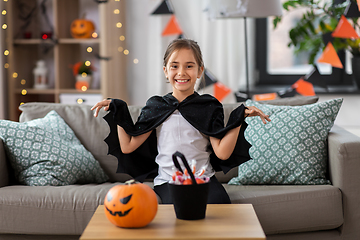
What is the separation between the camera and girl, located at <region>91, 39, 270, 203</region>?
1612 millimetres

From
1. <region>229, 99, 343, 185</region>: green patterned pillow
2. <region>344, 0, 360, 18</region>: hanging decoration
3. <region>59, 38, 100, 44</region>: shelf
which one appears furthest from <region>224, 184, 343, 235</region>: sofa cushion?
<region>59, 38, 100, 44</region>: shelf

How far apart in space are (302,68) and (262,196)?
2024mm

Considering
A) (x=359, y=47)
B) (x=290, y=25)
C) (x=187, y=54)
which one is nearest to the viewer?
(x=187, y=54)

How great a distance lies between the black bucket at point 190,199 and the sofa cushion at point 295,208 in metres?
0.56

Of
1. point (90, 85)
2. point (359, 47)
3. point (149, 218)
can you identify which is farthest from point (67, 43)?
point (149, 218)

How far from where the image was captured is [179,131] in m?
1.67

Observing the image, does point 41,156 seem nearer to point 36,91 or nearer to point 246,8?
point 246,8

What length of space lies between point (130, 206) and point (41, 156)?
897 mm

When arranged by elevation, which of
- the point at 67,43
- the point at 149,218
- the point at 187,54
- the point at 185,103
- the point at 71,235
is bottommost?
the point at 71,235

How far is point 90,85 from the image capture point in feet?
11.3

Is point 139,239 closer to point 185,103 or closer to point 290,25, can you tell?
point 185,103

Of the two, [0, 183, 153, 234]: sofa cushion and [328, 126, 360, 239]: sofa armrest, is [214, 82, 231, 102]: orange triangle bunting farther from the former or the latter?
[0, 183, 153, 234]: sofa cushion

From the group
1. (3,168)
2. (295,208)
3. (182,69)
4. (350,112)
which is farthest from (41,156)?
(350,112)

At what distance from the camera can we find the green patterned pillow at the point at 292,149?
188 cm
